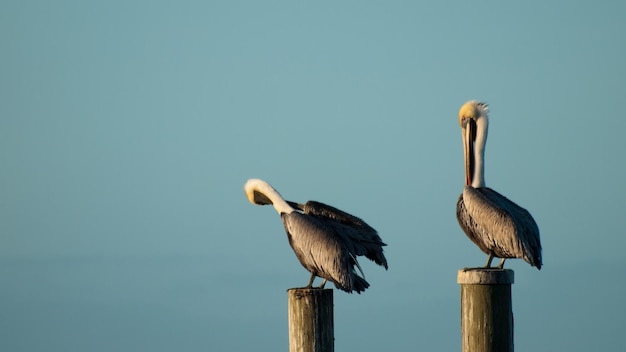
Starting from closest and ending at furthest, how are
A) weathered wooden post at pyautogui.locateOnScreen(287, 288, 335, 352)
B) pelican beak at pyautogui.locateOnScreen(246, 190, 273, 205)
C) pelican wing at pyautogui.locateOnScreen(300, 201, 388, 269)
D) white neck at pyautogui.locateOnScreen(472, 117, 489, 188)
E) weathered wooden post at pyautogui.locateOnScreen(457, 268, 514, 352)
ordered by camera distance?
weathered wooden post at pyautogui.locateOnScreen(457, 268, 514, 352) → weathered wooden post at pyautogui.locateOnScreen(287, 288, 335, 352) → pelican wing at pyautogui.locateOnScreen(300, 201, 388, 269) → white neck at pyautogui.locateOnScreen(472, 117, 489, 188) → pelican beak at pyautogui.locateOnScreen(246, 190, 273, 205)

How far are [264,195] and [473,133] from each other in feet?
6.27

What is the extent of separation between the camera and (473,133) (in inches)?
410

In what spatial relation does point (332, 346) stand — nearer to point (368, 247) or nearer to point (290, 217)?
point (368, 247)

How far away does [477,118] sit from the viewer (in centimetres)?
1037

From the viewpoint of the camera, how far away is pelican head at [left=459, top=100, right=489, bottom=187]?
10055 mm

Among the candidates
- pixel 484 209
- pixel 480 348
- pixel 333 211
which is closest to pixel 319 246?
pixel 333 211

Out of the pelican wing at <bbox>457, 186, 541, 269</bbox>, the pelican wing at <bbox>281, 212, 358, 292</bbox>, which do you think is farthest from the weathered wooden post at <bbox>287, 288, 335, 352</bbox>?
the pelican wing at <bbox>457, 186, 541, 269</bbox>

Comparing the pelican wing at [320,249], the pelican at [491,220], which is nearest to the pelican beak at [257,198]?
the pelican wing at [320,249]

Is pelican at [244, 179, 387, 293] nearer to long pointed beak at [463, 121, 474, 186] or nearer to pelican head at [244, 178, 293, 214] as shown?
pelican head at [244, 178, 293, 214]

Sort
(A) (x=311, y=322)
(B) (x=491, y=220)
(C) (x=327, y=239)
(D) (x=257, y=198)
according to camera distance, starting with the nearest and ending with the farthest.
Answer: (A) (x=311, y=322), (B) (x=491, y=220), (C) (x=327, y=239), (D) (x=257, y=198)

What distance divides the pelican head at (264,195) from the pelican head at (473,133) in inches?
62.0

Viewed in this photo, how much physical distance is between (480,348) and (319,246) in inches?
108

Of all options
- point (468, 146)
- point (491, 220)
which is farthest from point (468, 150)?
point (491, 220)

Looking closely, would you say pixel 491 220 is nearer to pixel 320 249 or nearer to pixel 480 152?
pixel 480 152
